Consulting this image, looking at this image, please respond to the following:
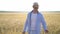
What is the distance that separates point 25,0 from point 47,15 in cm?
82

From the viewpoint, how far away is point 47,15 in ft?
18.2

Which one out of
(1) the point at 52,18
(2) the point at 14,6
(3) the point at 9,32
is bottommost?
(3) the point at 9,32

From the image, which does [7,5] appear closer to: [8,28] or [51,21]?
[8,28]

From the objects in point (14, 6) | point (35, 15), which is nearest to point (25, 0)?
point (14, 6)

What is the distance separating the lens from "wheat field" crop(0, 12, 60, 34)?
216 inches

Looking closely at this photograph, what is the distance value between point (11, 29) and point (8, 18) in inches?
13.8

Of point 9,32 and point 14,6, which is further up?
point 14,6

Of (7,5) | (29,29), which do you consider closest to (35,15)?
(29,29)

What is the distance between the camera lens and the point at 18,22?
5.59 metres

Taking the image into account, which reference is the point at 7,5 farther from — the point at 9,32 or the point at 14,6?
the point at 9,32

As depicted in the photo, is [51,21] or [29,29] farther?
[51,21]

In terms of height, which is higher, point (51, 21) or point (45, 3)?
point (45, 3)

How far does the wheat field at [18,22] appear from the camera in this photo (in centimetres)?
548

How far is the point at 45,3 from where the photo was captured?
5656 millimetres
